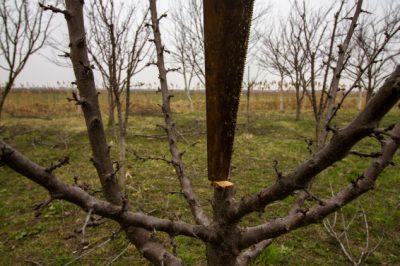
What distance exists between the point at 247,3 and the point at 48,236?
4.79 meters

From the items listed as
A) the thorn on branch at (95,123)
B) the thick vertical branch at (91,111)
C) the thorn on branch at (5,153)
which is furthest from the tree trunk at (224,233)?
the thorn on branch at (5,153)

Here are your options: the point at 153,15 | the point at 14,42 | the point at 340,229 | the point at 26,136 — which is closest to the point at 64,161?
the point at 153,15

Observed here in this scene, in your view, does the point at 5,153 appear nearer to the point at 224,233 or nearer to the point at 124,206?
the point at 124,206

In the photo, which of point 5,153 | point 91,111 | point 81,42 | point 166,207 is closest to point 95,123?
point 91,111

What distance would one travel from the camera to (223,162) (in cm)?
93

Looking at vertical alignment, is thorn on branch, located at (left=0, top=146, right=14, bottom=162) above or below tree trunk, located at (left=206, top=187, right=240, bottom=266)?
above

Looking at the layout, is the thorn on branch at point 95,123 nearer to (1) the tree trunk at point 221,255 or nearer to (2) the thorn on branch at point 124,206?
(2) the thorn on branch at point 124,206

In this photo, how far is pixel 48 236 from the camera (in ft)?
14.6

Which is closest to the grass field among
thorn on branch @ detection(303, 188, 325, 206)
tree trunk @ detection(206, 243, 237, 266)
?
tree trunk @ detection(206, 243, 237, 266)

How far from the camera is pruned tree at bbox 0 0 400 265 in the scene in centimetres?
65

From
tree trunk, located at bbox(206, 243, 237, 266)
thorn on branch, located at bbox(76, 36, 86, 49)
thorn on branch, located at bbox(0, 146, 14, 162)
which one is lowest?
tree trunk, located at bbox(206, 243, 237, 266)

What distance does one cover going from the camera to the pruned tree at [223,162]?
647 mm

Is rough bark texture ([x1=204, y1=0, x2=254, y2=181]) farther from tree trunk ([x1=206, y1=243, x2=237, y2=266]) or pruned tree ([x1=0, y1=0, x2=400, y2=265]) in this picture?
tree trunk ([x1=206, y1=243, x2=237, y2=266])

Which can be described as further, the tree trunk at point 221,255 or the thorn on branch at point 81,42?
the tree trunk at point 221,255
